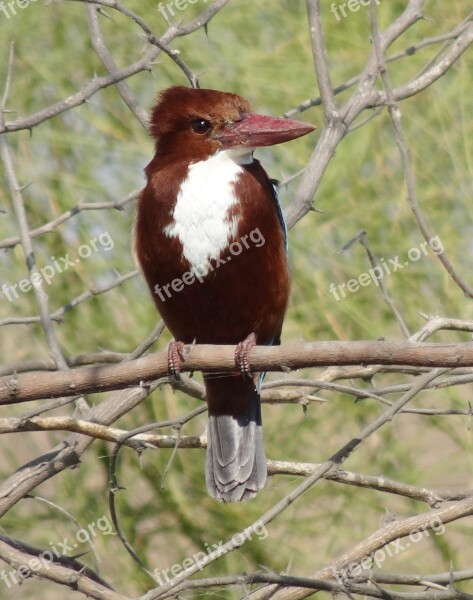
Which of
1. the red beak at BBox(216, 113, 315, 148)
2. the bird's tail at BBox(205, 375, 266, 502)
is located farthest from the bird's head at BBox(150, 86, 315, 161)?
the bird's tail at BBox(205, 375, 266, 502)

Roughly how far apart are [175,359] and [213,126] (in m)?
0.86

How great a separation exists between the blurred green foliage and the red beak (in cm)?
122

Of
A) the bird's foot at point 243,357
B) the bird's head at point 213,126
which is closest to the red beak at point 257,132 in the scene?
the bird's head at point 213,126

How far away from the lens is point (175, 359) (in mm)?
2650

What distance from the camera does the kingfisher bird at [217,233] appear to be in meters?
3.02

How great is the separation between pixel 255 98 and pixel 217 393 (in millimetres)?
1669

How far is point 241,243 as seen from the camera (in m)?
3.04

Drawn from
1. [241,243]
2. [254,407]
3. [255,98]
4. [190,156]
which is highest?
[255,98]

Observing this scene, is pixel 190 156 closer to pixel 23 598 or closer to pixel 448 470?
pixel 448 470

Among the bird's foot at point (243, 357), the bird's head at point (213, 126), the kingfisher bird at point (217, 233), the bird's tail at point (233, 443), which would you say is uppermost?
the bird's head at point (213, 126)

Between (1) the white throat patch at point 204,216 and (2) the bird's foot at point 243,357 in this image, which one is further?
(1) the white throat patch at point 204,216

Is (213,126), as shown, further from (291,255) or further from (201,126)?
(291,255)

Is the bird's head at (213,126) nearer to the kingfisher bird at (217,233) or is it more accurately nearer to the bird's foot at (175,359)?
the kingfisher bird at (217,233)

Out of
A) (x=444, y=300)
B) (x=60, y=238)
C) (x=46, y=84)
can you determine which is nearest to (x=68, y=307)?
(x=60, y=238)
